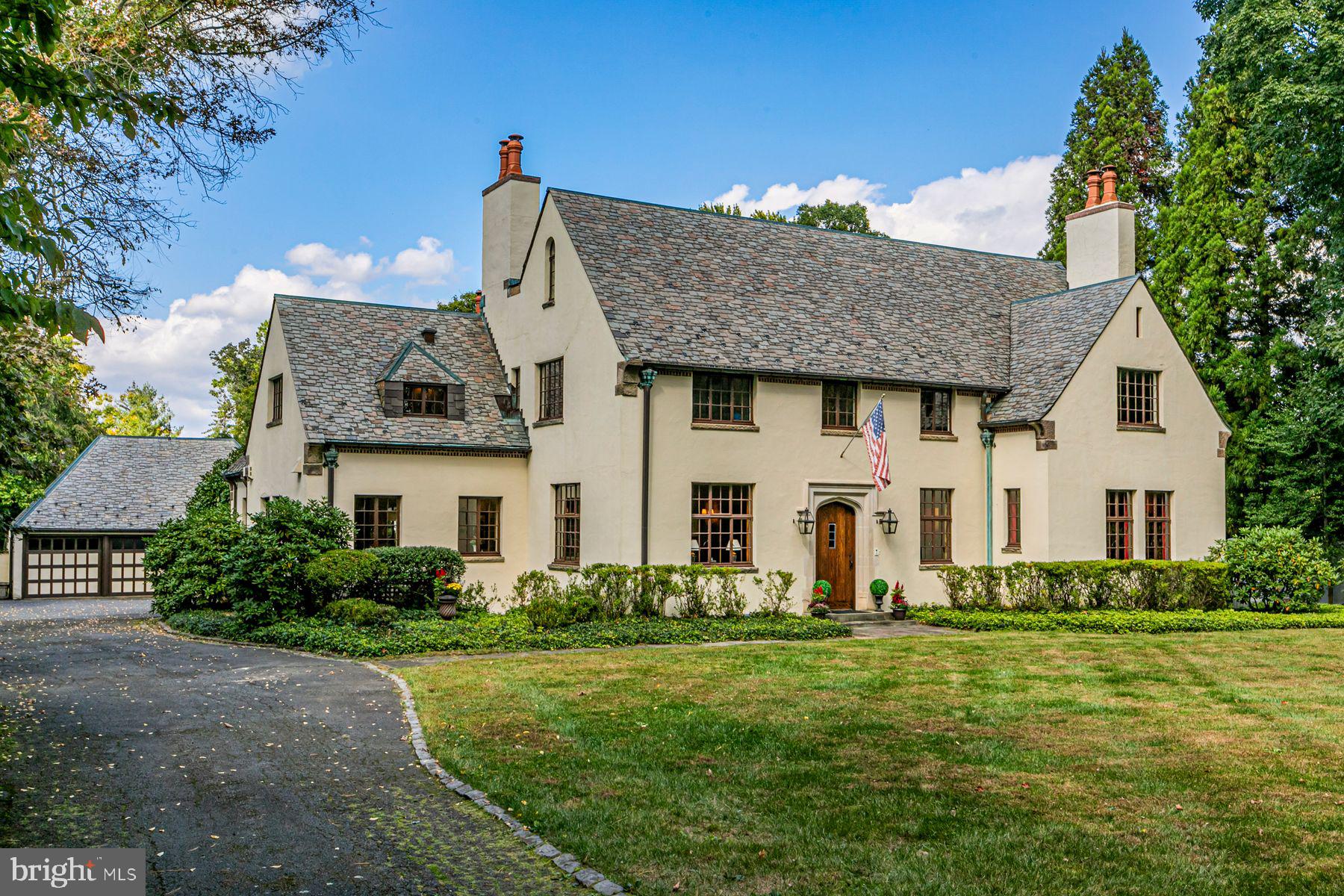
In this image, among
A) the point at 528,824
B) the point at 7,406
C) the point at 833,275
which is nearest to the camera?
the point at 528,824

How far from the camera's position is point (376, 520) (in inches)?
923

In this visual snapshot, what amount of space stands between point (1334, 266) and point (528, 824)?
26321 mm

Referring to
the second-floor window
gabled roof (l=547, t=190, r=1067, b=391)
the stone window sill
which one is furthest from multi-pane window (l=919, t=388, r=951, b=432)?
the stone window sill

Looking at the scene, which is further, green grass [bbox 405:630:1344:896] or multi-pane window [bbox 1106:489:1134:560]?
multi-pane window [bbox 1106:489:1134:560]

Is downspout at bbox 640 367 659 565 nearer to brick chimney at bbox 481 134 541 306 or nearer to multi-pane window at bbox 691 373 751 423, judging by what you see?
multi-pane window at bbox 691 373 751 423

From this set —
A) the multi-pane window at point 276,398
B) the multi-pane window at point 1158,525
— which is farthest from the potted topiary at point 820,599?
the multi-pane window at point 276,398

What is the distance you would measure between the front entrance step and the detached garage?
2275 cm

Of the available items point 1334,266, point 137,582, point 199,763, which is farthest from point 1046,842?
point 137,582

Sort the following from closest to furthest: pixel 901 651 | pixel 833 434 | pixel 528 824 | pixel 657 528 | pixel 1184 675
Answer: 1. pixel 528 824
2. pixel 1184 675
3. pixel 901 651
4. pixel 657 528
5. pixel 833 434

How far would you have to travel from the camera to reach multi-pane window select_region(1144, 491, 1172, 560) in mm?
25016

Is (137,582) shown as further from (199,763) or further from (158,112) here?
(158,112)

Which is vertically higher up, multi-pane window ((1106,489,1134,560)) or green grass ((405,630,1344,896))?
multi-pane window ((1106,489,1134,560))

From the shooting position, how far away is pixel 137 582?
1409 inches

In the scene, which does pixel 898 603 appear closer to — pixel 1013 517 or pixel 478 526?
pixel 1013 517
